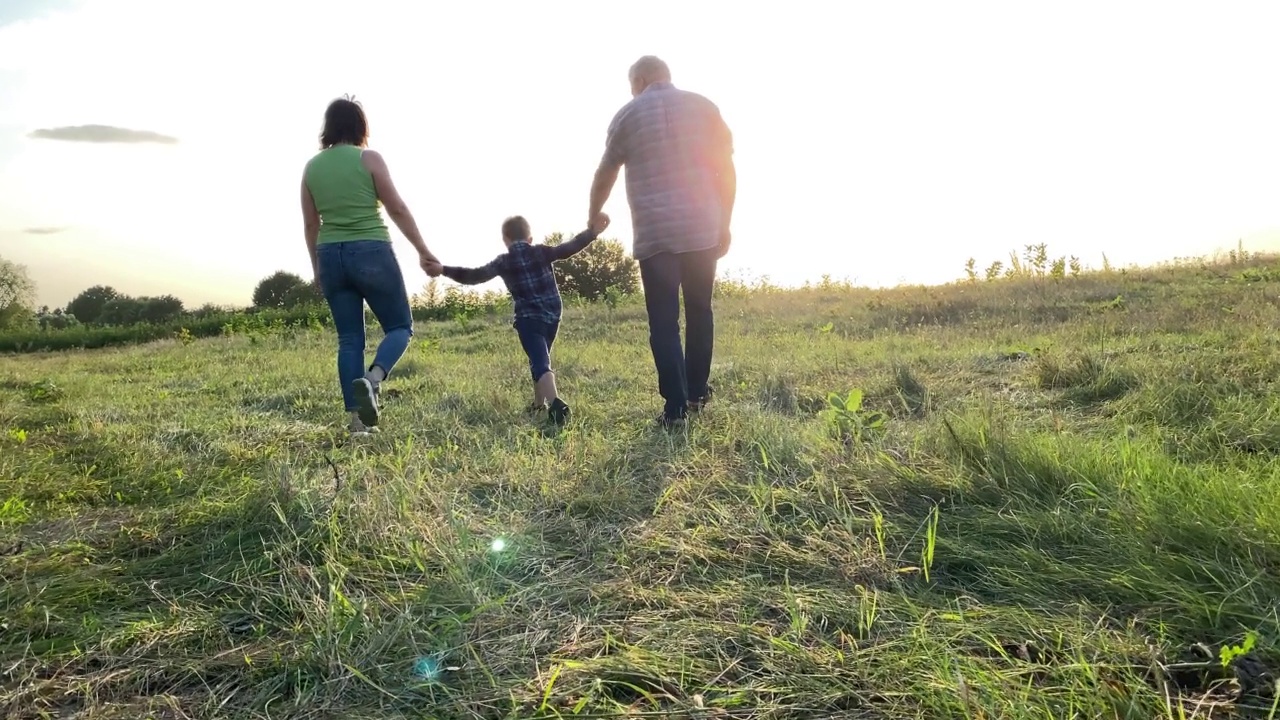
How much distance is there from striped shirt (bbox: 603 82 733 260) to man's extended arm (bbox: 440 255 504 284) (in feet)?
3.97

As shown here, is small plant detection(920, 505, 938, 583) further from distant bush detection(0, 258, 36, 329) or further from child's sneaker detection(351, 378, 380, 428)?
distant bush detection(0, 258, 36, 329)

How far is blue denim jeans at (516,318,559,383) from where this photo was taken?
14.7 feet

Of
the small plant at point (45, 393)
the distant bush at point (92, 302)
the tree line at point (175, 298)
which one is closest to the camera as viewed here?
the small plant at point (45, 393)

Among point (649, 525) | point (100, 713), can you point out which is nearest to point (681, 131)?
point (649, 525)

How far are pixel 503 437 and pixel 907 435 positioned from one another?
76.0 inches

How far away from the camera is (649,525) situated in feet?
7.31

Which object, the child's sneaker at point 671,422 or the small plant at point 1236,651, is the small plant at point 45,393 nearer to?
the child's sneaker at point 671,422

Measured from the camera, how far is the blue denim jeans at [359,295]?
3.99m

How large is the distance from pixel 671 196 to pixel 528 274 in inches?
Result: 51.1

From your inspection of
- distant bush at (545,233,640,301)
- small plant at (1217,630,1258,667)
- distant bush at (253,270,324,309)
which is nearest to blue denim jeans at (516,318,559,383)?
small plant at (1217,630,1258,667)

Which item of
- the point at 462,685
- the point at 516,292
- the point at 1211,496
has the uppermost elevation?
the point at 516,292

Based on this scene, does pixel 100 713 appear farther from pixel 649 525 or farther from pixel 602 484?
pixel 602 484

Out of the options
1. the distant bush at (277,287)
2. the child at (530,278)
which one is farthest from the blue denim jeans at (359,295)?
the distant bush at (277,287)

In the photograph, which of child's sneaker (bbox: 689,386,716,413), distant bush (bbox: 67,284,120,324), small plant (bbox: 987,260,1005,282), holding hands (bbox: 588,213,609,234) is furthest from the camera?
Answer: distant bush (bbox: 67,284,120,324)
